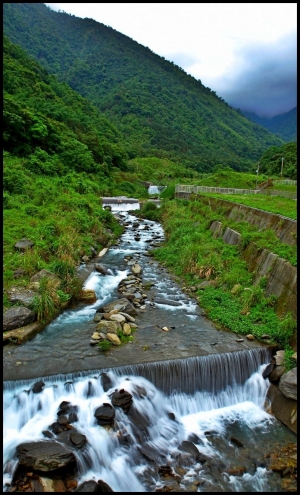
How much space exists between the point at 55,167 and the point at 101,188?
12.0 meters

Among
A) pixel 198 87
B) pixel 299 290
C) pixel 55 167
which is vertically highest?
pixel 198 87

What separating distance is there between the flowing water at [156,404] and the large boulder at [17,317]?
0.66 m

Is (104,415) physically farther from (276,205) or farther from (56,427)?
(276,205)

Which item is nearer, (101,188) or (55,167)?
(55,167)

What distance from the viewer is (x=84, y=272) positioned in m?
15.9

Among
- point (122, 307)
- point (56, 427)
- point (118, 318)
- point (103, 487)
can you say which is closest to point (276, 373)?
point (118, 318)

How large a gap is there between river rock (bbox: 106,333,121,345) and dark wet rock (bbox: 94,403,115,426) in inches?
92.8

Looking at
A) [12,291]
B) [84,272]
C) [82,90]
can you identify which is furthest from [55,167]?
[82,90]

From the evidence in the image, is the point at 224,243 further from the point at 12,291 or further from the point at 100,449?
the point at 100,449

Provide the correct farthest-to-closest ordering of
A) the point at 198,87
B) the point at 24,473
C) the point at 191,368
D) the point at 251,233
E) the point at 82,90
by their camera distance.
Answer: the point at 198,87 → the point at 82,90 → the point at 251,233 → the point at 191,368 → the point at 24,473

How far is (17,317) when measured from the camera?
10094mm

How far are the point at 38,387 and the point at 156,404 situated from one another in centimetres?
302

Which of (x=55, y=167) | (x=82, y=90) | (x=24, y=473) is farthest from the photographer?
(x=82, y=90)

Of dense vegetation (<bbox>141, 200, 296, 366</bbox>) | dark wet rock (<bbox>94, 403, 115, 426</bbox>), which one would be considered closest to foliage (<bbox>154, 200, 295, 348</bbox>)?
dense vegetation (<bbox>141, 200, 296, 366</bbox>)
